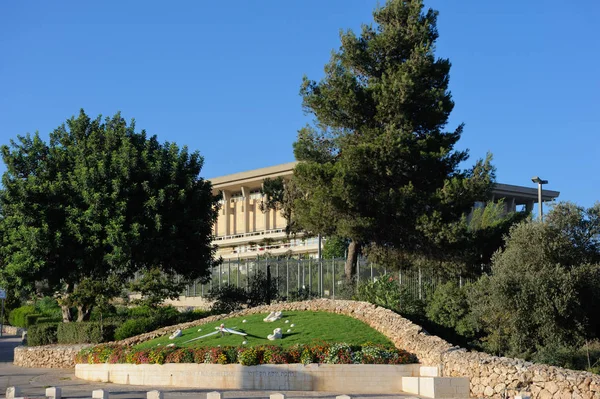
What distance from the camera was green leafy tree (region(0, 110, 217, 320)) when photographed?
31.8m

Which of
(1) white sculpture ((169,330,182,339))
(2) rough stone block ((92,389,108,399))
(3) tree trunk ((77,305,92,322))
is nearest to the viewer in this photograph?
(2) rough stone block ((92,389,108,399))

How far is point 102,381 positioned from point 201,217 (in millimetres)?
12230

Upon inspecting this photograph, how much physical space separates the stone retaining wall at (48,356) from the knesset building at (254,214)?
48203 millimetres

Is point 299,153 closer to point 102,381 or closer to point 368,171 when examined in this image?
point 368,171

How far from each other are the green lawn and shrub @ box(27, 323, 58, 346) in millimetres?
6506

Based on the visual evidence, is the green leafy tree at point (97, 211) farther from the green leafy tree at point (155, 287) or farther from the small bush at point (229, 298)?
the small bush at point (229, 298)

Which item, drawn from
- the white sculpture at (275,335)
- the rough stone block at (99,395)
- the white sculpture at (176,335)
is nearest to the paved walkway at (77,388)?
the rough stone block at (99,395)

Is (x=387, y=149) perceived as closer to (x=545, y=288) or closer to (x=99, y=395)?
(x=545, y=288)

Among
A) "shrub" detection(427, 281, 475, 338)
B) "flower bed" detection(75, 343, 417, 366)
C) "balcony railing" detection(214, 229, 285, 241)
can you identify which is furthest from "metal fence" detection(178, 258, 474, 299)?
"balcony railing" detection(214, 229, 285, 241)

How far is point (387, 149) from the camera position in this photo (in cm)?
3186

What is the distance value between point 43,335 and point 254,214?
195 feet

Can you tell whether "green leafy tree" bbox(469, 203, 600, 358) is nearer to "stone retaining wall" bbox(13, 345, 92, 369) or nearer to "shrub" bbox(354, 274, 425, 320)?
"shrub" bbox(354, 274, 425, 320)

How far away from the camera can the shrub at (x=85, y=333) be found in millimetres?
29875

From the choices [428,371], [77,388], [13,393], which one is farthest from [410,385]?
[13,393]
